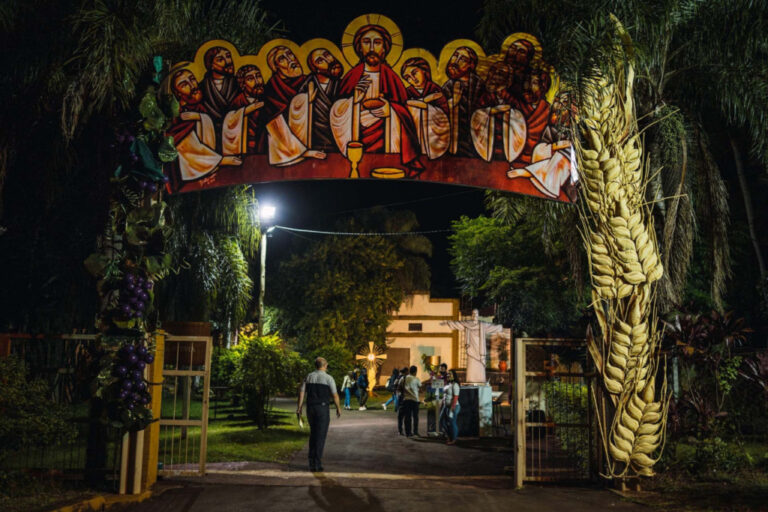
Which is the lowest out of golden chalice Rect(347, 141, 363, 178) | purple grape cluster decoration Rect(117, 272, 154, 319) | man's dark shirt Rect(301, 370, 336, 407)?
man's dark shirt Rect(301, 370, 336, 407)

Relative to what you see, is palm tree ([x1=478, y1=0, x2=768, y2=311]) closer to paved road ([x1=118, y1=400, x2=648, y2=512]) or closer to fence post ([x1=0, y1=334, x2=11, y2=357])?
paved road ([x1=118, y1=400, x2=648, y2=512])

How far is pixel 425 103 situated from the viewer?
11.6 metres

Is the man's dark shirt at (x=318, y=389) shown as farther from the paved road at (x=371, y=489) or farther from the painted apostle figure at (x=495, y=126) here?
the painted apostle figure at (x=495, y=126)

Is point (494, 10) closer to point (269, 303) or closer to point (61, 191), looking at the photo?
point (61, 191)

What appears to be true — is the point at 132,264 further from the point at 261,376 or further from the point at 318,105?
the point at 261,376

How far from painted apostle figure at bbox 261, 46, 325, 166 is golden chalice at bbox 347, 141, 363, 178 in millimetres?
417

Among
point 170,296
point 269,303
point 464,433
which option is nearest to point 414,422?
point 464,433

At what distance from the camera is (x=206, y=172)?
1160cm

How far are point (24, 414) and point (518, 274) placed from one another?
2378cm

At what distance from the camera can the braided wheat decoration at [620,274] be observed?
33.2 ft

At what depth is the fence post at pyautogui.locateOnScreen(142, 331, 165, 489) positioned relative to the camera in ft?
32.1

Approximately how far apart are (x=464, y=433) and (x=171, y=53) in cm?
1094

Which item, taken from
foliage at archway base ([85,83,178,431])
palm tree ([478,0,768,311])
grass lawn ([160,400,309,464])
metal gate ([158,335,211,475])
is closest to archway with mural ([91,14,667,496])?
palm tree ([478,0,768,311])

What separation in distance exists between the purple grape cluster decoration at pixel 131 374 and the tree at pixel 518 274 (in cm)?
1927
